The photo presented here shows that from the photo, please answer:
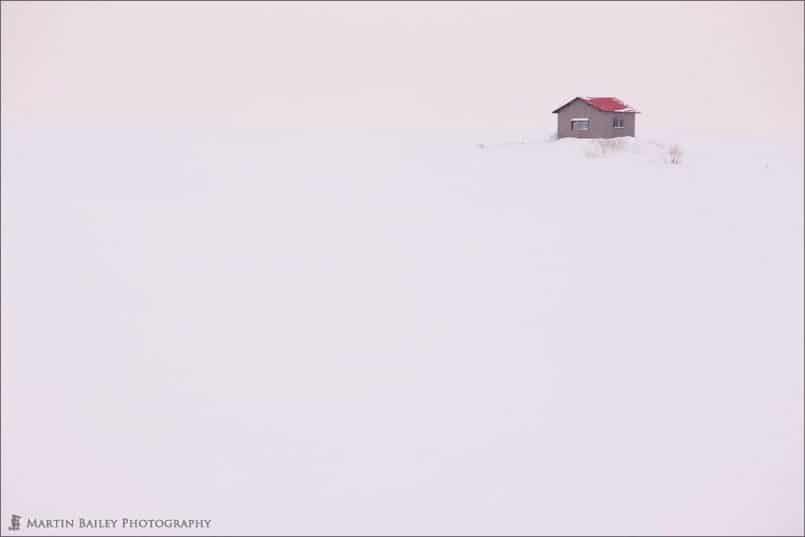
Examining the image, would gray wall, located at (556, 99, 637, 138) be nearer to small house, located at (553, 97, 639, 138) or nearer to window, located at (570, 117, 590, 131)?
small house, located at (553, 97, 639, 138)

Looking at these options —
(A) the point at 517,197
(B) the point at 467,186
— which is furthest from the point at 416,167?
(A) the point at 517,197

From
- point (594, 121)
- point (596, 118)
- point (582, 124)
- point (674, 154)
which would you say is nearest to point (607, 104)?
point (596, 118)

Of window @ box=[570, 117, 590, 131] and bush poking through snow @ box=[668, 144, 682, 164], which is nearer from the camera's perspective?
bush poking through snow @ box=[668, 144, 682, 164]

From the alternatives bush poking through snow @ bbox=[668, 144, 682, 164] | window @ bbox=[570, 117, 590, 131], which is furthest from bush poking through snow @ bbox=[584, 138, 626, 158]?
bush poking through snow @ bbox=[668, 144, 682, 164]

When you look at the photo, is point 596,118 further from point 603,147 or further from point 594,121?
point 603,147

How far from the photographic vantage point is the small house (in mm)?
28062

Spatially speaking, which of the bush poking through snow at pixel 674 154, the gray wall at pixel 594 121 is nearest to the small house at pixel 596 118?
the gray wall at pixel 594 121

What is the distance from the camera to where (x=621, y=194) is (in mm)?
21625

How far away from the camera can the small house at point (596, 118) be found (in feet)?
92.1

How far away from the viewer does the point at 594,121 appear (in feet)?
92.6

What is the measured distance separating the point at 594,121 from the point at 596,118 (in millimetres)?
142

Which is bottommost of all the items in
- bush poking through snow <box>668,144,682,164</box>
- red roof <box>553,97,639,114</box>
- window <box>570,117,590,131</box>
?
bush poking through snow <box>668,144,682,164</box>

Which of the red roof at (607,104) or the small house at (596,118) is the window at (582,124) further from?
the red roof at (607,104)

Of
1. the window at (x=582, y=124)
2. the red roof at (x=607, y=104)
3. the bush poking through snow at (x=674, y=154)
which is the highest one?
the red roof at (x=607, y=104)
